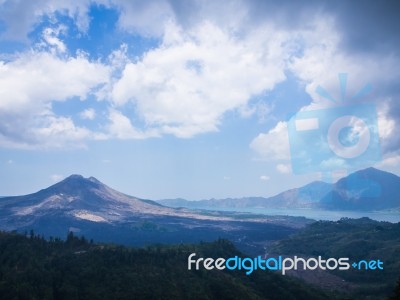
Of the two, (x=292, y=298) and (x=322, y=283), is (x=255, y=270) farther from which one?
(x=322, y=283)

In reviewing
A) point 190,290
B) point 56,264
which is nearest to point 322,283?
point 190,290

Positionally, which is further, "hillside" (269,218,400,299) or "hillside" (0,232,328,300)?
"hillside" (269,218,400,299)

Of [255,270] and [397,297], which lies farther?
[255,270]

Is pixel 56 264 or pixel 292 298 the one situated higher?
pixel 56 264

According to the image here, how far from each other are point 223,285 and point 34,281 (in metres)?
43.4

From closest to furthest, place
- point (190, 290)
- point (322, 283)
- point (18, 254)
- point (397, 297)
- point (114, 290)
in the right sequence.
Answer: point (397, 297)
point (114, 290)
point (190, 290)
point (18, 254)
point (322, 283)

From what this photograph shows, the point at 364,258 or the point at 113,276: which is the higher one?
the point at 113,276

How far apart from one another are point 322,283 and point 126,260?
74.6 meters

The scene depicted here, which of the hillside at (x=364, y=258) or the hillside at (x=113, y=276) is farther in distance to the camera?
the hillside at (x=364, y=258)

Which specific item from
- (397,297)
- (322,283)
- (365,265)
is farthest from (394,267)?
(397,297)

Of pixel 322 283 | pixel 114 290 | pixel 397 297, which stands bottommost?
pixel 322 283

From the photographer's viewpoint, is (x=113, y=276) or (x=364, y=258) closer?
(x=113, y=276)

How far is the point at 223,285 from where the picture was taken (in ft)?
306

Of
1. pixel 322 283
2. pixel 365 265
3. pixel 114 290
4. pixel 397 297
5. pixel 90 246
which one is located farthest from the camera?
pixel 365 265
